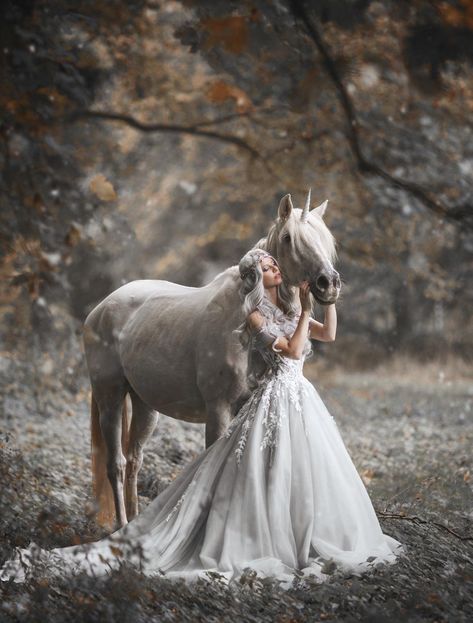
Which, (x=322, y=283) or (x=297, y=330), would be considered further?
(x=297, y=330)

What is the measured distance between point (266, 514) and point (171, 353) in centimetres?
116

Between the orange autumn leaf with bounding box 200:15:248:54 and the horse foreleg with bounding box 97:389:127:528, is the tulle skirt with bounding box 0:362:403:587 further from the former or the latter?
the orange autumn leaf with bounding box 200:15:248:54

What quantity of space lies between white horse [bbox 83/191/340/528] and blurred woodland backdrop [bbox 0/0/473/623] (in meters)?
0.39

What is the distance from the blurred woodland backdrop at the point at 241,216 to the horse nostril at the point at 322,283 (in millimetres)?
1257

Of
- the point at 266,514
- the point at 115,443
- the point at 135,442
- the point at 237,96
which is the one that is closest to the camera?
the point at 266,514

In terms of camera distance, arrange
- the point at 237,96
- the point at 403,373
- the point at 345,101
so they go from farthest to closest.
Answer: the point at 403,373 < the point at 237,96 < the point at 345,101

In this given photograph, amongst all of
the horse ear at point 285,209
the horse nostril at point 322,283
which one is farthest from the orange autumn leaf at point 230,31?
the horse nostril at point 322,283

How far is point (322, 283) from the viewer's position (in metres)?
4.17

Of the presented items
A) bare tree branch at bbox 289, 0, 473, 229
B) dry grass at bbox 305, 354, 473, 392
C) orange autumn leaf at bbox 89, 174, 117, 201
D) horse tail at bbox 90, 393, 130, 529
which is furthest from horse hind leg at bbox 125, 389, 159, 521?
dry grass at bbox 305, 354, 473, 392

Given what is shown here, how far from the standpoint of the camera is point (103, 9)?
26.0ft

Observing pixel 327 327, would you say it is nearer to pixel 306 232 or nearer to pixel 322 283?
pixel 322 283

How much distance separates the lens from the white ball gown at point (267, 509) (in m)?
4.02

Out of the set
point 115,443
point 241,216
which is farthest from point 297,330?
point 241,216

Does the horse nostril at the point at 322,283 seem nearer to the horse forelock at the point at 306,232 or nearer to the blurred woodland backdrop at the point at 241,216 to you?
the horse forelock at the point at 306,232
